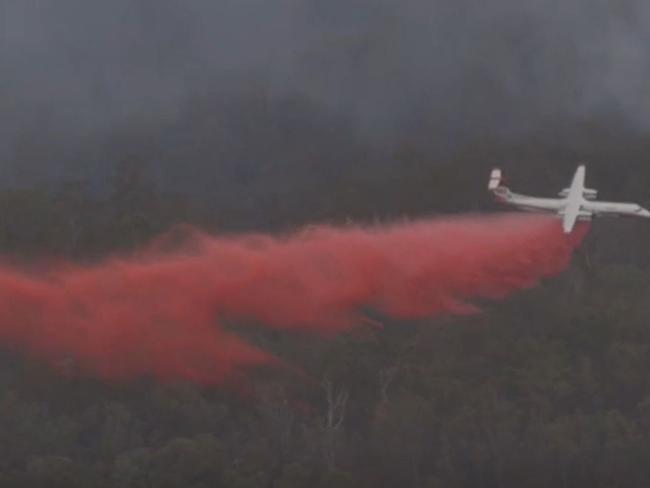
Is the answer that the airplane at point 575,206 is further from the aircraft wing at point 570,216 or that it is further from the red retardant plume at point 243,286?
the red retardant plume at point 243,286

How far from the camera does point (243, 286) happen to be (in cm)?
6134

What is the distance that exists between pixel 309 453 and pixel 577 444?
737 cm

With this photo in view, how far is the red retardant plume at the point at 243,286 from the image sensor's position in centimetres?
6062

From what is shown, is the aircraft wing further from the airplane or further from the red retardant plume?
the red retardant plume

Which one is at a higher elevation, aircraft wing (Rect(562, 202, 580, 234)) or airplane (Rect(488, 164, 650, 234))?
airplane (Rect(488, 164, 650, 234))

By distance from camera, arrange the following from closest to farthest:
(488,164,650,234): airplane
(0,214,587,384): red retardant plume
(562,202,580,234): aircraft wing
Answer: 1. (0,214,587,384): red retardant plume
2. (562,202,580,234): aircraft wing
3. (488,164,650,234): airplane

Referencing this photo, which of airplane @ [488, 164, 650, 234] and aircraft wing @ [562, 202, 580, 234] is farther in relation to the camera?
airplane @ [488, 164, 650, 234]

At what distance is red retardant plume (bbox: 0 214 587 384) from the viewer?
60.6 metres

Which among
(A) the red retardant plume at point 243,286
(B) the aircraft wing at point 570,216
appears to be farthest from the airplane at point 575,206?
(A) the red retardant plume at point 243,286

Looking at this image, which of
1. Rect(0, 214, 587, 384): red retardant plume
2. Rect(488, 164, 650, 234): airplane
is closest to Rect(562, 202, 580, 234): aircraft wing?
Rect(488, 164, 650, 234): airplane

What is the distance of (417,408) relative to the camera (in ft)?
220

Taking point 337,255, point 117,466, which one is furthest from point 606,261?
point 117,466

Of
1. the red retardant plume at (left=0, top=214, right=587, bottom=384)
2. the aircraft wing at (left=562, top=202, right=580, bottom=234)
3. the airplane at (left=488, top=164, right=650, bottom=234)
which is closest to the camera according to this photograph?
the red retardant plume at (left=0, top=214, right=587, bottom=384)

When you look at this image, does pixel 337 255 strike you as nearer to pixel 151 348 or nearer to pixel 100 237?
pixel 151 348
